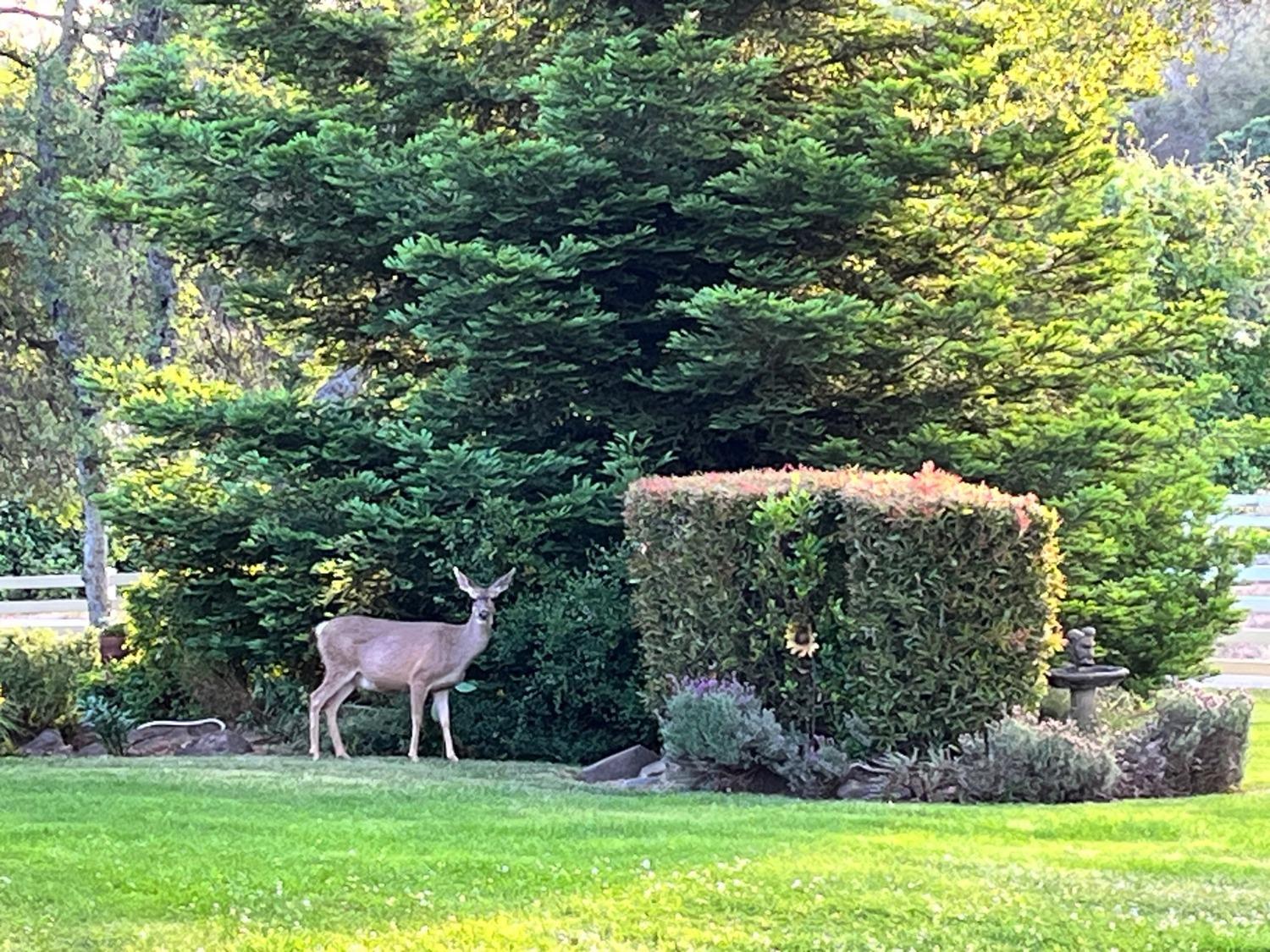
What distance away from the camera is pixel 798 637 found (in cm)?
930

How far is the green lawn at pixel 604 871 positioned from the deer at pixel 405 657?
1.91m

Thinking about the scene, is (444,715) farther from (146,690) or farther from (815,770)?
(146,690)

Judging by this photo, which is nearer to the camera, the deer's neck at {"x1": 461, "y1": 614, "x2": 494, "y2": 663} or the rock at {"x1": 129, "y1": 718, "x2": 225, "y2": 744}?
the deer's neck at {"x1": 461, "y1": 614, "x2": 494, "y2": 663}

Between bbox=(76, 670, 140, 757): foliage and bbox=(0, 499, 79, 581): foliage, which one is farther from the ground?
bbox=(0, 499, 79, 581): foliage

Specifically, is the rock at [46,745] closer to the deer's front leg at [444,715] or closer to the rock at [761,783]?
the deer's front leg at [444,715]

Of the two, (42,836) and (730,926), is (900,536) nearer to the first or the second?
(730,926)

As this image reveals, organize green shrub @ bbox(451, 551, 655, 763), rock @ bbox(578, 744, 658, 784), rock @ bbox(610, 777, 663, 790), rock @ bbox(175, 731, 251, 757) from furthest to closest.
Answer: rock @ bbox(175, 731, 251, 757) < green shrub @ bbox(451, 551, 655, 763) < rock @ bbox(578, 744, 658, 784) < rock @ bbox(610, 777, 663, 790)

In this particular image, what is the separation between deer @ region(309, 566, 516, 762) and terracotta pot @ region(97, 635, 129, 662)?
3.93 meters

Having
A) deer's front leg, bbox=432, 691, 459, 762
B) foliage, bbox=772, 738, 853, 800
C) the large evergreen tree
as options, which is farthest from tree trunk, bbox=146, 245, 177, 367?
foliage, bbox=772, 738, 853, 800

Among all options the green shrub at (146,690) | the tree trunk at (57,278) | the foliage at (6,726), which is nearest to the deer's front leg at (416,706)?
the green shrub at (146,690)

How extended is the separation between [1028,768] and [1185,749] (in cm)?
111

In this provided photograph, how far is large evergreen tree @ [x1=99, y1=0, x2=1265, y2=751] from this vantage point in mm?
Result: 11422

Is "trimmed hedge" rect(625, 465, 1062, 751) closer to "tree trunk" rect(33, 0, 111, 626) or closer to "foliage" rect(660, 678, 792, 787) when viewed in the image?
"foliage" rect(660, 678, 792, 787)

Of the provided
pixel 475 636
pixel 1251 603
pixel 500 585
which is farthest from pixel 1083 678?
pixel 1251 603
